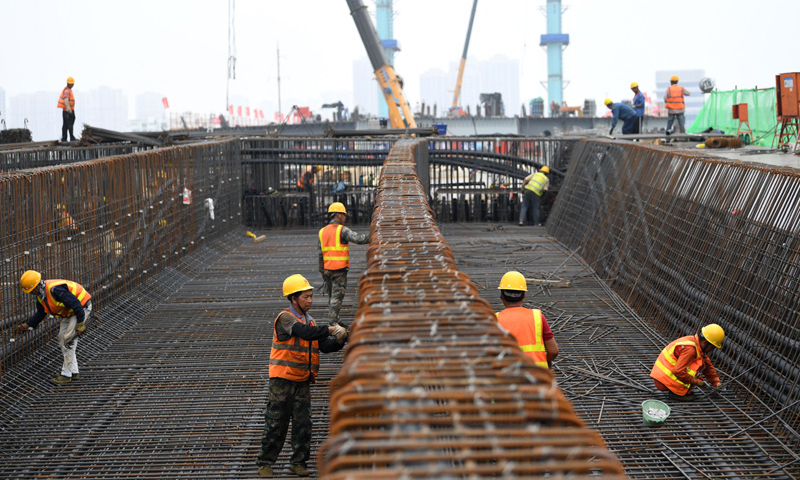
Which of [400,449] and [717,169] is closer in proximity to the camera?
[400,449]

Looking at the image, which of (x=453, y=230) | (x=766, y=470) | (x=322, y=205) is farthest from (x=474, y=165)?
(x=766, y=470)

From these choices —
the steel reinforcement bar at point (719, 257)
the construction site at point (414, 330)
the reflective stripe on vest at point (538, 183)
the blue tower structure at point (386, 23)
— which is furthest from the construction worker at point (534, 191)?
the blue tower structure at point (386, 23)

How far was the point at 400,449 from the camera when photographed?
2676mm

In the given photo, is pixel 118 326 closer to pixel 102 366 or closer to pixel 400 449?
pixel 102 366

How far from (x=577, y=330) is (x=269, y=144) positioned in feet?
42.3

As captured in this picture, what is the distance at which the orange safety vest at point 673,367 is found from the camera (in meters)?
7.66

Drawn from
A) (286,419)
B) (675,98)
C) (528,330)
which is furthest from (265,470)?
(675,98)

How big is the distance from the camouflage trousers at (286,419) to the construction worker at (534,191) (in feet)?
45.4

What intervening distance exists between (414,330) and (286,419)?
3016mm

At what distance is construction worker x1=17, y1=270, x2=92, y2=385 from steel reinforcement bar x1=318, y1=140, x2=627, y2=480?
17.1 ft

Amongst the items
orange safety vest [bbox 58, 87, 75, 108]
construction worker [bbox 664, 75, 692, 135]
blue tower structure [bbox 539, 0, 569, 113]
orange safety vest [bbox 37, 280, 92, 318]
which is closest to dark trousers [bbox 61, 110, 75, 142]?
orange safety vest [bbox 58, 87, 75, 108]

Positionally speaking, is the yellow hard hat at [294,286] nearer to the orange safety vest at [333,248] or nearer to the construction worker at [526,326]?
the construction worker at [526,326]

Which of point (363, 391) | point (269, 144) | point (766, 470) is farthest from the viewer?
point (269, 144)

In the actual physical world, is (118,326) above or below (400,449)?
below
